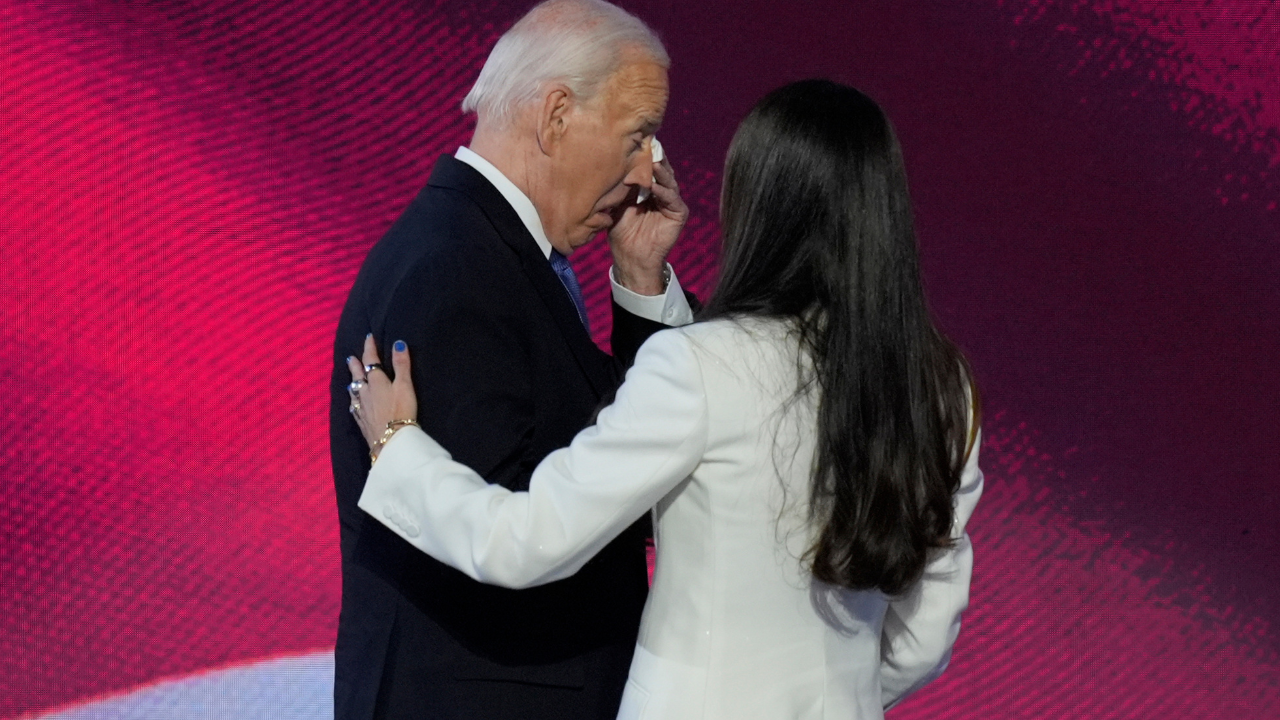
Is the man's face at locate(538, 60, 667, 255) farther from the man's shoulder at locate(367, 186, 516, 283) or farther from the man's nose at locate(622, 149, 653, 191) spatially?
the man's shoulder at locate(367, 186, 516, 283)

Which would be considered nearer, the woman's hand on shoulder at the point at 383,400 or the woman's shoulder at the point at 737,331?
the woman's shoulder at the point at 737,331

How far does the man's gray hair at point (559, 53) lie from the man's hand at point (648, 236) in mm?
279

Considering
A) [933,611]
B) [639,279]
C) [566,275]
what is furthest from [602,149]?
[933,611]

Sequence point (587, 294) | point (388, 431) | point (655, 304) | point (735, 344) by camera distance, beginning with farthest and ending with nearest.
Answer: point (587, 294)
point (655, 304)
point (388, 431)
point (735, 344)

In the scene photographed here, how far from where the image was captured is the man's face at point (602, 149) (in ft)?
6.09

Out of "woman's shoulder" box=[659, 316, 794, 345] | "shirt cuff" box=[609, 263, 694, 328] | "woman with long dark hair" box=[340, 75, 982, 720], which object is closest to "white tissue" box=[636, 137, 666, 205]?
"shirt cuff" box=[609, 263, 694, 328]

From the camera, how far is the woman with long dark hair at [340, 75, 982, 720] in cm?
140

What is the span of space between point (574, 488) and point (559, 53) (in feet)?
2.28

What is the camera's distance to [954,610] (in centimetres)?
167

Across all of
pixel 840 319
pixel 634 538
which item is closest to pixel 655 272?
pixel 634 538

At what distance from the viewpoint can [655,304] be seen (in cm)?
211

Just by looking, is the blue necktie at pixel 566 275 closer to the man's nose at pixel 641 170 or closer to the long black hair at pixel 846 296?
the man's nose at pixel 641 170

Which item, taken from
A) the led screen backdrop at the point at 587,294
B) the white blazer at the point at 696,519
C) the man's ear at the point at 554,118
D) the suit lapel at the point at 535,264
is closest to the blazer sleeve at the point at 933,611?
the white blazer at the point at 696,519

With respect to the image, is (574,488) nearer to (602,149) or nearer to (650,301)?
(602,149)
